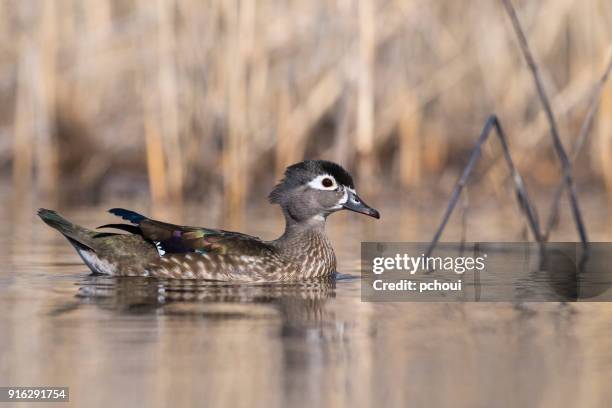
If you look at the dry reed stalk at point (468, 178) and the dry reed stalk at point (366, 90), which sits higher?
the dry reed stalk at point (366, 90)

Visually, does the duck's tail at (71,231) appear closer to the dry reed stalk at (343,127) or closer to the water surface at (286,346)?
the water surface at (286,346)

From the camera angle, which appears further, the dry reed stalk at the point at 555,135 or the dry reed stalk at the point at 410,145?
the dry reed stalk at the point at 410,145

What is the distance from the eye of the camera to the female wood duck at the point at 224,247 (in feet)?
25.7

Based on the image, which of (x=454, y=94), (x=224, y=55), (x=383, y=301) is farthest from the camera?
(x=454, y=94)

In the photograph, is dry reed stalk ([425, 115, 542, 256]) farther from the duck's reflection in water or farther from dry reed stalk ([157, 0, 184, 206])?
dry reed stalk ([157, 0, 184, 206])

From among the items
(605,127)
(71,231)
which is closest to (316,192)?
(71,231)

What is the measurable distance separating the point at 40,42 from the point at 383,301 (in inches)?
285

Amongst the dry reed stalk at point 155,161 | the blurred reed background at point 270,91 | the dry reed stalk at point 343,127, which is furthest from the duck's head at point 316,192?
the dry reed stalk at point 155,161

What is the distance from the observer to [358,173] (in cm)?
1242

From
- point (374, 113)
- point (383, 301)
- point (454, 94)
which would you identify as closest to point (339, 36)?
point (374, 113)

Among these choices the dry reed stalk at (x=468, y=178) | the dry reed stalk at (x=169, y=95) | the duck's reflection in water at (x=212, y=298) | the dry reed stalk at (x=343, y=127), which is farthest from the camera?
the dry reed stalk at (x=343, y=127)

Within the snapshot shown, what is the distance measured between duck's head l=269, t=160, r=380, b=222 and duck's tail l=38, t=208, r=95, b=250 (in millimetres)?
1225

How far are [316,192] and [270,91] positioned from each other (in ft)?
15.7

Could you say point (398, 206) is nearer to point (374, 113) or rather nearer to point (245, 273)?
point (374, 113)
